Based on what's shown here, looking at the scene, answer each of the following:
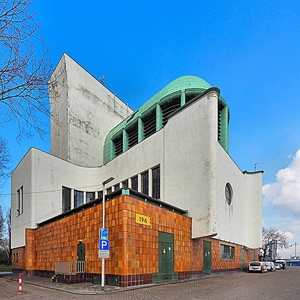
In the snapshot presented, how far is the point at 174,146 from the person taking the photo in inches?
963

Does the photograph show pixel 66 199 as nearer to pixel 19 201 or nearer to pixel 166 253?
pixel 19 201

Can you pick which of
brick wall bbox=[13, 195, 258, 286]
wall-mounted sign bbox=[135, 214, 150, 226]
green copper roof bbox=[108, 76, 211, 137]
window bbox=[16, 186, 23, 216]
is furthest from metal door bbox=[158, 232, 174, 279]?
window bbox=[16, 186, 23, 216]

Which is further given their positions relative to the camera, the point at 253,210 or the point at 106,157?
the point at 106,157

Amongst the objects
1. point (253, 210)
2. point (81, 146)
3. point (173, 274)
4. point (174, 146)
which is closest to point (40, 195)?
point (81, 146)

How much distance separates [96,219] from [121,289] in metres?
4.87

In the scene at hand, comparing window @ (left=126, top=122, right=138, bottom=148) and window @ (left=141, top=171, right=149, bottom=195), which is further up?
window @ (left=126, top=122, right=138, bottom=148)

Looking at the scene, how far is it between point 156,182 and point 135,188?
11.0ft

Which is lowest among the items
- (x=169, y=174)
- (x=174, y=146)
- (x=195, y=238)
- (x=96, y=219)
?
(x=195, y=238)

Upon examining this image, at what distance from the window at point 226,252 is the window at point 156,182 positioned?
7.37m

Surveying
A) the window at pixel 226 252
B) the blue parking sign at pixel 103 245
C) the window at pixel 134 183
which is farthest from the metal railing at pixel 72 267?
the window at pixel 226 252

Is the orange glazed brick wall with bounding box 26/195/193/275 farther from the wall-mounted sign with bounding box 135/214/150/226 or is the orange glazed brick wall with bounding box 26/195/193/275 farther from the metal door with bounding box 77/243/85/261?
the metal door with bounding box 77/243/85/261

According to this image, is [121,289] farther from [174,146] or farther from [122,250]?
[174,146]

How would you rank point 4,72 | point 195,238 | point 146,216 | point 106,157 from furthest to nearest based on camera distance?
point 106,157
point 195,238
point 146,216
point 4,72

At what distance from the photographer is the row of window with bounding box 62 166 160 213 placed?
2625 cm
